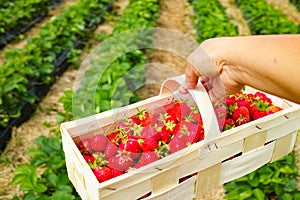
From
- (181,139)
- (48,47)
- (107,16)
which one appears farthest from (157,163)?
(107,16)

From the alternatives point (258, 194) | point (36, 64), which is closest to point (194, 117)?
point (258, 194)

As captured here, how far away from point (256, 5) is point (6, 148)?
428cm

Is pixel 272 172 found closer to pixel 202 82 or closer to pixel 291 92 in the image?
pixel 202 82

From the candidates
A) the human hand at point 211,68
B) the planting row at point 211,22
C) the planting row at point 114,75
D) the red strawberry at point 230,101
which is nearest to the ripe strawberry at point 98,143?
the human hand at point 211,68

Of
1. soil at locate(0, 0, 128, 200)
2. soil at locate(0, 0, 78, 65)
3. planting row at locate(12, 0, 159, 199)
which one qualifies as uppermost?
planting row at locate(12, 0, 159, 199)

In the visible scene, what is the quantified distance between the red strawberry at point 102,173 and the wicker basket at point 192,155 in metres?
0.04

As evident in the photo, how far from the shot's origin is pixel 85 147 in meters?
1.36

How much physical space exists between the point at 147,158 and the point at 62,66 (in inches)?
118

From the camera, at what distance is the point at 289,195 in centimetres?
211

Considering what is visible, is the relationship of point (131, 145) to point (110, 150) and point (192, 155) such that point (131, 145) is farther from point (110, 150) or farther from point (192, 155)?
point (192, 155)

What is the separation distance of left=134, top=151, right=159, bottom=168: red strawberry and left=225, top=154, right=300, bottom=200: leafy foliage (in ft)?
3.25

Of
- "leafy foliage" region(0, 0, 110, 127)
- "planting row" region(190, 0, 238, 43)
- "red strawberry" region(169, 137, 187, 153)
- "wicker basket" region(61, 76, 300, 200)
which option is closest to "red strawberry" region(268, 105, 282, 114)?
"wicker basket" region(61, 76, 300, 200)

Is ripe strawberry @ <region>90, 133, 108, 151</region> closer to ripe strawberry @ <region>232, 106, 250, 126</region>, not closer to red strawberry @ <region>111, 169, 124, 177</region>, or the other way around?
red strawberry @ <region>111, 169, 124, 177</region>

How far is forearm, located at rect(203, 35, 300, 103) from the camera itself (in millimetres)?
979
